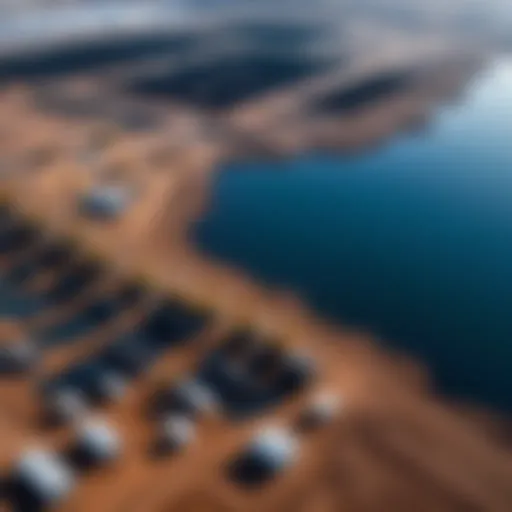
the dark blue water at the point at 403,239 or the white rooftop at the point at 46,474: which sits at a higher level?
the dark blue water at the point at 403,239

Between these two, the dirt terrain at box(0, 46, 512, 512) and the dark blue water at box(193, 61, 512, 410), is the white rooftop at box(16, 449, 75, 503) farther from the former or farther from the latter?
the dark blue water at box(193, 61, 512, 410)

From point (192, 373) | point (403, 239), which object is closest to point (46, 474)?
point (192, 373)

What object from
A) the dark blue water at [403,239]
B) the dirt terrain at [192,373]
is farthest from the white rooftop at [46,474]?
the dark blue water at [403,239]

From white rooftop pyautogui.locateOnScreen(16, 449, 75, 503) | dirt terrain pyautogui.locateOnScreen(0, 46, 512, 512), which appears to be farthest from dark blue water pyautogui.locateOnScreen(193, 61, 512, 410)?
white rooftop pyautogui.locateOnScreen(16, 449, 75, 503)

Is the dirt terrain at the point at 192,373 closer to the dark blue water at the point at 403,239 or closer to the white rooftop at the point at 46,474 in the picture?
the white rooftop at the point at 46,474

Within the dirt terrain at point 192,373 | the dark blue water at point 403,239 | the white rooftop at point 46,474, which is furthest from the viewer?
the dark blue water at point 403,239

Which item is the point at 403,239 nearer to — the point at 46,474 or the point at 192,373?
the point at 192,373

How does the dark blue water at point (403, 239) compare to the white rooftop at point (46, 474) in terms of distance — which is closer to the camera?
the white rooftop at point (46, 474)

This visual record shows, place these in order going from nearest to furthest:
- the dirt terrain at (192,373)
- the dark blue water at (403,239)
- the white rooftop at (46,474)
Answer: the white rooftop at (46,474), the dirt terrain at (192,373), the dark blue water at (403,239)
